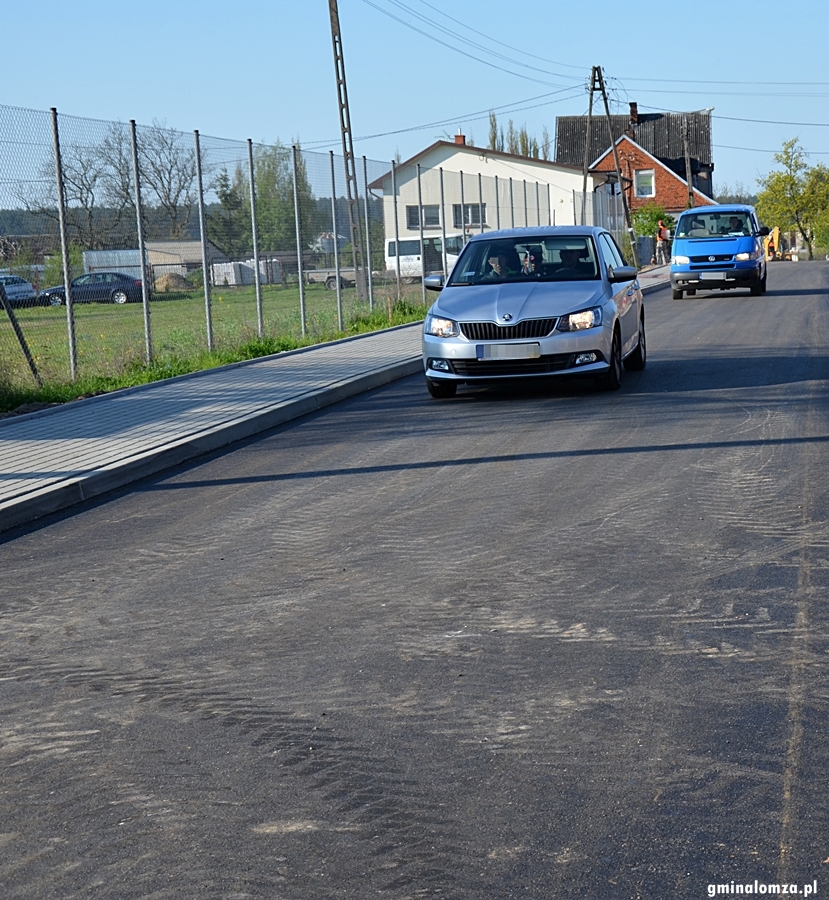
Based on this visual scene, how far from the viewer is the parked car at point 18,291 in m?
13.4

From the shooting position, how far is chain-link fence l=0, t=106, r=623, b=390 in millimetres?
14031

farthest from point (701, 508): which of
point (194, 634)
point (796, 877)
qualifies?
point (796, 877)

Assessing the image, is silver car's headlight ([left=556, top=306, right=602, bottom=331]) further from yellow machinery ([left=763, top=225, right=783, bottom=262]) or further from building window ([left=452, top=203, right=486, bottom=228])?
yellow machinery ([left=763, top=225, right=783, bottom=262])

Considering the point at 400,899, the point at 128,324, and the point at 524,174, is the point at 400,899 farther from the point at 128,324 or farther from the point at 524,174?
the point at 524,174

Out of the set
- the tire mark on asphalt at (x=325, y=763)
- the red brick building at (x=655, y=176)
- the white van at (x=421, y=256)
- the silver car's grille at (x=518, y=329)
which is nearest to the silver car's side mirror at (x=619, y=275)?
the silver car's grille at (x=518, y=329)

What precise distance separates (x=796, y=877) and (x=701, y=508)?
177 inches

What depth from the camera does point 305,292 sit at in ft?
72.4

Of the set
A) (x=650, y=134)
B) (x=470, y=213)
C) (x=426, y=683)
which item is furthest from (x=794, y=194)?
(x=426, y=683)

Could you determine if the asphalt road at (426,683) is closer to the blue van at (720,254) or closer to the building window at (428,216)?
the blue van at (720,254)

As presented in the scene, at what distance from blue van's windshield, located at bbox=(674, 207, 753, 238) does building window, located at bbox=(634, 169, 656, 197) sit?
62.1m

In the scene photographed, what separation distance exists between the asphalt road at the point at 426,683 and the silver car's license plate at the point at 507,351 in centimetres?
330

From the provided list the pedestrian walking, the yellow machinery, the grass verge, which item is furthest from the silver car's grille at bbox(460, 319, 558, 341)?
the yellow machinery

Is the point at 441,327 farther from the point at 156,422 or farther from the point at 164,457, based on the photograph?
the point at 164,457

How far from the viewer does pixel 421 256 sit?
28406 mm
